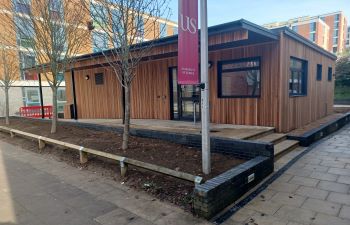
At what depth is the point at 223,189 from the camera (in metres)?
3.20

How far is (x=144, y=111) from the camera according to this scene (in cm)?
1038

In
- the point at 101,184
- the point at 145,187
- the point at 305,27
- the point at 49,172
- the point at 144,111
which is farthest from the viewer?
the point at 305,27

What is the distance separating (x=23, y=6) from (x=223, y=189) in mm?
7756

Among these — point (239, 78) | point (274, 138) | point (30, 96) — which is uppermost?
point (239, 78)

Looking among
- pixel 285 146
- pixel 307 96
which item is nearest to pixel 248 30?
pixel 285 146

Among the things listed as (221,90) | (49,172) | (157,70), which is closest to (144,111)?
(157,70)

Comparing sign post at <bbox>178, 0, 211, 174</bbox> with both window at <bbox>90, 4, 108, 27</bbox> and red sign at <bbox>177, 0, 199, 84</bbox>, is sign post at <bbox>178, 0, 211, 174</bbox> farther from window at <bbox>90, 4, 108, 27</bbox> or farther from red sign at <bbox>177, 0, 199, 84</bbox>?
window at <bbox>90, 4, 108, 27</bbox>

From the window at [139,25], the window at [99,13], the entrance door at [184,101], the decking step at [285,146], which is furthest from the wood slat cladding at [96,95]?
the decking step at [285,146]

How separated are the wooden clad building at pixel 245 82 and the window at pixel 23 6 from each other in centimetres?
251

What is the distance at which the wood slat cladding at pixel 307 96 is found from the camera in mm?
6918

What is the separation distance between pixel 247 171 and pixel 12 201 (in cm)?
355

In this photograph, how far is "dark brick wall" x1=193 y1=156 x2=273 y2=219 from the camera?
3.00 meters

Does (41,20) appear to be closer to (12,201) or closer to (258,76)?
(12,201)

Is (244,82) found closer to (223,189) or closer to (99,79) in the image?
(223,189)
